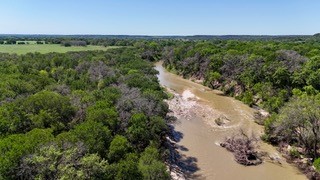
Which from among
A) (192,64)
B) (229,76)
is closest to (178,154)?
(229,76)

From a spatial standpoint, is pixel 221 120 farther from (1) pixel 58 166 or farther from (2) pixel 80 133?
(1) pixel 58 166

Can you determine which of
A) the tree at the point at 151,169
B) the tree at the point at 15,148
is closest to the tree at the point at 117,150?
the tree at the point at 151,169

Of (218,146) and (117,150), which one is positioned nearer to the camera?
(117,150)

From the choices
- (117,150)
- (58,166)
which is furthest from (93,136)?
(58,166)

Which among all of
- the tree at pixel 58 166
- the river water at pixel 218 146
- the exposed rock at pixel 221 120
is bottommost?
the river water at pixel 218 146

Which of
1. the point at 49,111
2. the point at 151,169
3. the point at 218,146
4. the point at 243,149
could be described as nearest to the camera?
the point at 151,169

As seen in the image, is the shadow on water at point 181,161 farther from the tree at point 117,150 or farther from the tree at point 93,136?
the tree at point 93,136
